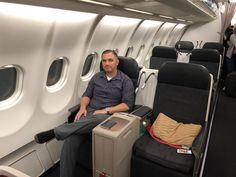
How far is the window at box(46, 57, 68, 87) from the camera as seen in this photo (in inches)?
137

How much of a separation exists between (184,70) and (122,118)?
103 cm

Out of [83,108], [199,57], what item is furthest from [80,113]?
[199,57]

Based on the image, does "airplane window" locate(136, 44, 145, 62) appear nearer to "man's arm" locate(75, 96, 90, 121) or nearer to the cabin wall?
"man's arm" locate(75, 96, 90, 121)

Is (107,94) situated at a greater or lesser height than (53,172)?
greater

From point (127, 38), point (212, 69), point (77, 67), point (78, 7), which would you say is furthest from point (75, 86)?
point (212, 69)

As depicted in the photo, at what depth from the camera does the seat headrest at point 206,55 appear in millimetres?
5125

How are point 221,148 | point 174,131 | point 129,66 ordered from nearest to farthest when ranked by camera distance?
point 174,131 < point 129,66 < point 221,148

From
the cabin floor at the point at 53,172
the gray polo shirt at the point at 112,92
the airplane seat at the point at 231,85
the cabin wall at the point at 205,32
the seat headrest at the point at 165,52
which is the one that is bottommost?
the cabin floor at the point at 53,172

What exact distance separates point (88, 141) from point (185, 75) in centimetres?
148

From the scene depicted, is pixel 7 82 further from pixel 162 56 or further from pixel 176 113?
pixel 162 56

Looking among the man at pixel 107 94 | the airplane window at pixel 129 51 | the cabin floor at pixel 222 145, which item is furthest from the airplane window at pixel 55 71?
the airplane window at pixel 129 51

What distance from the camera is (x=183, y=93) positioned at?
10.1 feet

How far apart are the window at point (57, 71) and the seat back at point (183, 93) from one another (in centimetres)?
138

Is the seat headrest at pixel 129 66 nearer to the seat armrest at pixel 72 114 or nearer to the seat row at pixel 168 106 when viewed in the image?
the seat row at pixel 168 106
